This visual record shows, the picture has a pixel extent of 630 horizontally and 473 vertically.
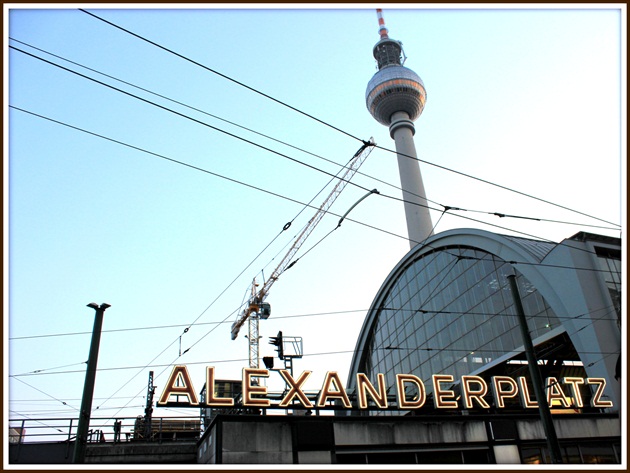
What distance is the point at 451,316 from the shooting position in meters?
44.2

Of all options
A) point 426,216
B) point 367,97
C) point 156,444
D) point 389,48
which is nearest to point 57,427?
point 156,444

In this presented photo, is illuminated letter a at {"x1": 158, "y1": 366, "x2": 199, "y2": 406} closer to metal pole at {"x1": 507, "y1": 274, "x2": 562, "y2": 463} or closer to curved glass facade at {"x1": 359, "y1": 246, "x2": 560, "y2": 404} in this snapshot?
metal pole at {"x1": 507, "y1": 274, "x2": 562, "y2": 463}

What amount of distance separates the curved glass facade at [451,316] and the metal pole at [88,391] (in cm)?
2471

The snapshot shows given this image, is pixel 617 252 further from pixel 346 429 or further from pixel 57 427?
pixel 57 427

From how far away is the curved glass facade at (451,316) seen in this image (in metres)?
37.6

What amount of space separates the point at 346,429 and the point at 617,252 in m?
20.9

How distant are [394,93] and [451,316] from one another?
239ft

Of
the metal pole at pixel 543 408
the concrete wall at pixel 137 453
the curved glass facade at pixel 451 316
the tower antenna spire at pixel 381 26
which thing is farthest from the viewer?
the tower antenna spire at pixel 381 26

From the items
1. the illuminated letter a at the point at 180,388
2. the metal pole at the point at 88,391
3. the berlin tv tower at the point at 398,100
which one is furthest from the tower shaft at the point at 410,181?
the metal pole at the point at 88,391

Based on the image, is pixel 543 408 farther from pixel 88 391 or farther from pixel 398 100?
pixel 398 100

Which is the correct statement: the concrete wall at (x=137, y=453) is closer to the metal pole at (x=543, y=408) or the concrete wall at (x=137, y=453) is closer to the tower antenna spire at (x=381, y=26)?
the metal pole at (x=543, y=408)

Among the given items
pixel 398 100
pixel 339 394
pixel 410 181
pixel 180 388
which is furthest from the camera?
pixel 398 100

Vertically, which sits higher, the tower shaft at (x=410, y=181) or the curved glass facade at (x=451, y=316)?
the tower shaft at (x=410, y=181)

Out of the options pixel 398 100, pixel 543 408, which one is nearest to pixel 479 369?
pixel 543 408
